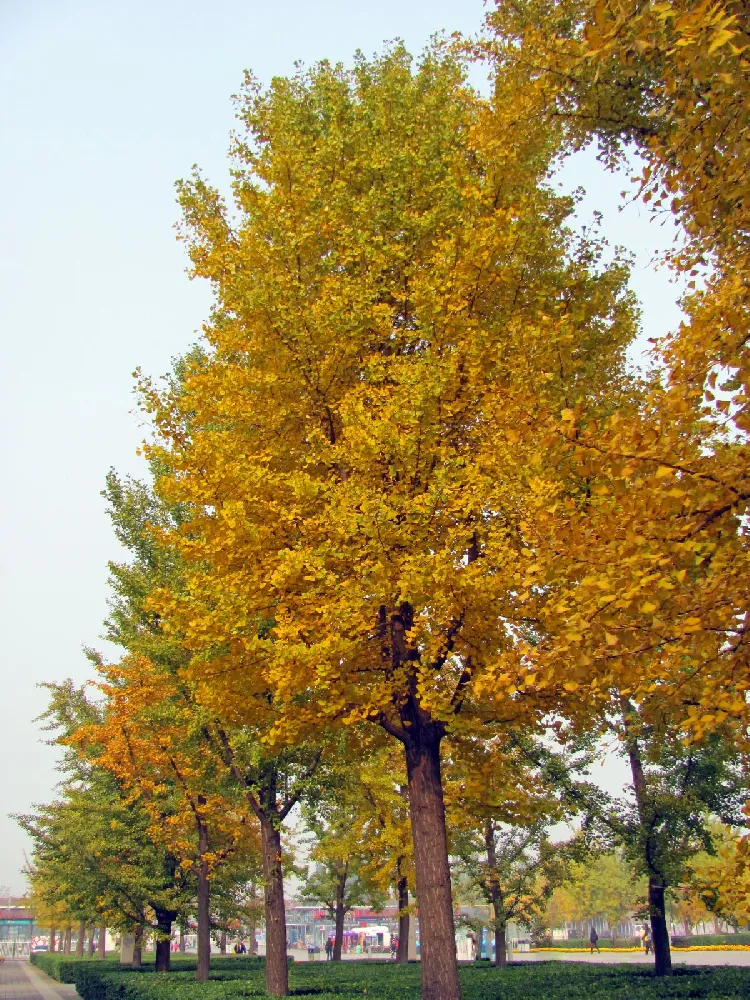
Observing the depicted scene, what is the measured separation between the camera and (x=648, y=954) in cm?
3856

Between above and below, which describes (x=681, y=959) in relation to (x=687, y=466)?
below

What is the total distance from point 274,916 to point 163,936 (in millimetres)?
9517

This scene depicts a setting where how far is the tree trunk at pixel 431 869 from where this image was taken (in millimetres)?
7785

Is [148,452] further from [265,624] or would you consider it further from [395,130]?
[395,130]

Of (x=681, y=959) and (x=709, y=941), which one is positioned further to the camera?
(x=709, y=941)

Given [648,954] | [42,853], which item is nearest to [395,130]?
[42,853]

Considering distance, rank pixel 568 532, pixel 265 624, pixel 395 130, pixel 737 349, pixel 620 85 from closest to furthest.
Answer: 1. pixel 737 349
2. pixel 568 532
3. pixel 620 85
4. pixel 395 130
5. pixel 265 624

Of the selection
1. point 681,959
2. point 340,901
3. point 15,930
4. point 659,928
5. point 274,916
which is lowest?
point 15,930

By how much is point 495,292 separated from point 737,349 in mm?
4927

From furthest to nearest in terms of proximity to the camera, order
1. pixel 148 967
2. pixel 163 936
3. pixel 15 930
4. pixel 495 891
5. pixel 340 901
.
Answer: pixel 15 930 → pixel 340 901 → pixel 148 967 → pixel 495 891 → pixel 163 936

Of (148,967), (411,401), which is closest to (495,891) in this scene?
(148,967)

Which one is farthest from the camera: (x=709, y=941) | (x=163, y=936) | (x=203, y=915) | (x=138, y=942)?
(x=709, y=941)

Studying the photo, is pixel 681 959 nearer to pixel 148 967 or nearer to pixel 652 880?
pixel 652 880

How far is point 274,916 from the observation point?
1278 centimetres
